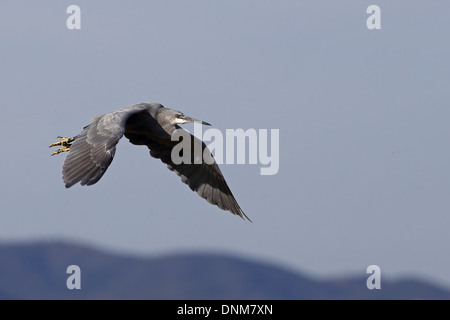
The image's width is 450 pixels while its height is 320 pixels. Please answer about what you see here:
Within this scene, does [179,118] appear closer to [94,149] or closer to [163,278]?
[94,149]

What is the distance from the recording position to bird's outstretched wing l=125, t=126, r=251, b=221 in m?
20.8

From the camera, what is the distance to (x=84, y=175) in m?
16.8

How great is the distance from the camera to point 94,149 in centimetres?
1748

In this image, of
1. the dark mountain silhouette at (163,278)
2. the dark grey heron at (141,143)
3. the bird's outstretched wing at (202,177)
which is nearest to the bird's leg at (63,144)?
the dark grey heron at (141,143)

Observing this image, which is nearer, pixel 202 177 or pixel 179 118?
pixel 179 118

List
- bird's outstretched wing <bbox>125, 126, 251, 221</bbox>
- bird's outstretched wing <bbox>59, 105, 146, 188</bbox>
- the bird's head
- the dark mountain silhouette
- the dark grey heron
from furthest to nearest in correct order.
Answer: the dark mountain silhouette, bird's outstretched wing <bbox>125, 126, 251, 221</bbox>, the bird's head, the dark grey heron, bird's outstretched wing <bbox>59, 105, 146, 188</bbox>

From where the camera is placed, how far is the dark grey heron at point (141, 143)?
1709 cm

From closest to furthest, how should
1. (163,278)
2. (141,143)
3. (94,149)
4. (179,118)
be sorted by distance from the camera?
(94,149), (179,118), (141,143), (163,278)

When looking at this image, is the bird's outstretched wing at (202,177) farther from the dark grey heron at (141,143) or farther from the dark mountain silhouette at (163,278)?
the dark mountain silhouette at (163,278)

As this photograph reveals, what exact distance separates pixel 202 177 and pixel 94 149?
399 centimetres

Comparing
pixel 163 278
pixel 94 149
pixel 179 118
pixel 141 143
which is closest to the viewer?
pixel 94 149

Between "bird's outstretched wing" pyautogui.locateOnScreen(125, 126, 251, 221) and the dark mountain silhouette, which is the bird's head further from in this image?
the dark mountain silhouette

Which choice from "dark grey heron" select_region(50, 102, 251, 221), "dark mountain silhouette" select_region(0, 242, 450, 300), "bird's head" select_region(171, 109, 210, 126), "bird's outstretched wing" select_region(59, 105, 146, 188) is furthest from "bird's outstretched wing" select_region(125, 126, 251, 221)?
"dark mountain silhouette" select_region(0, 242, 450, 300)

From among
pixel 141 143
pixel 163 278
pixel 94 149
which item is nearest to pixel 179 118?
pixel 141 143
